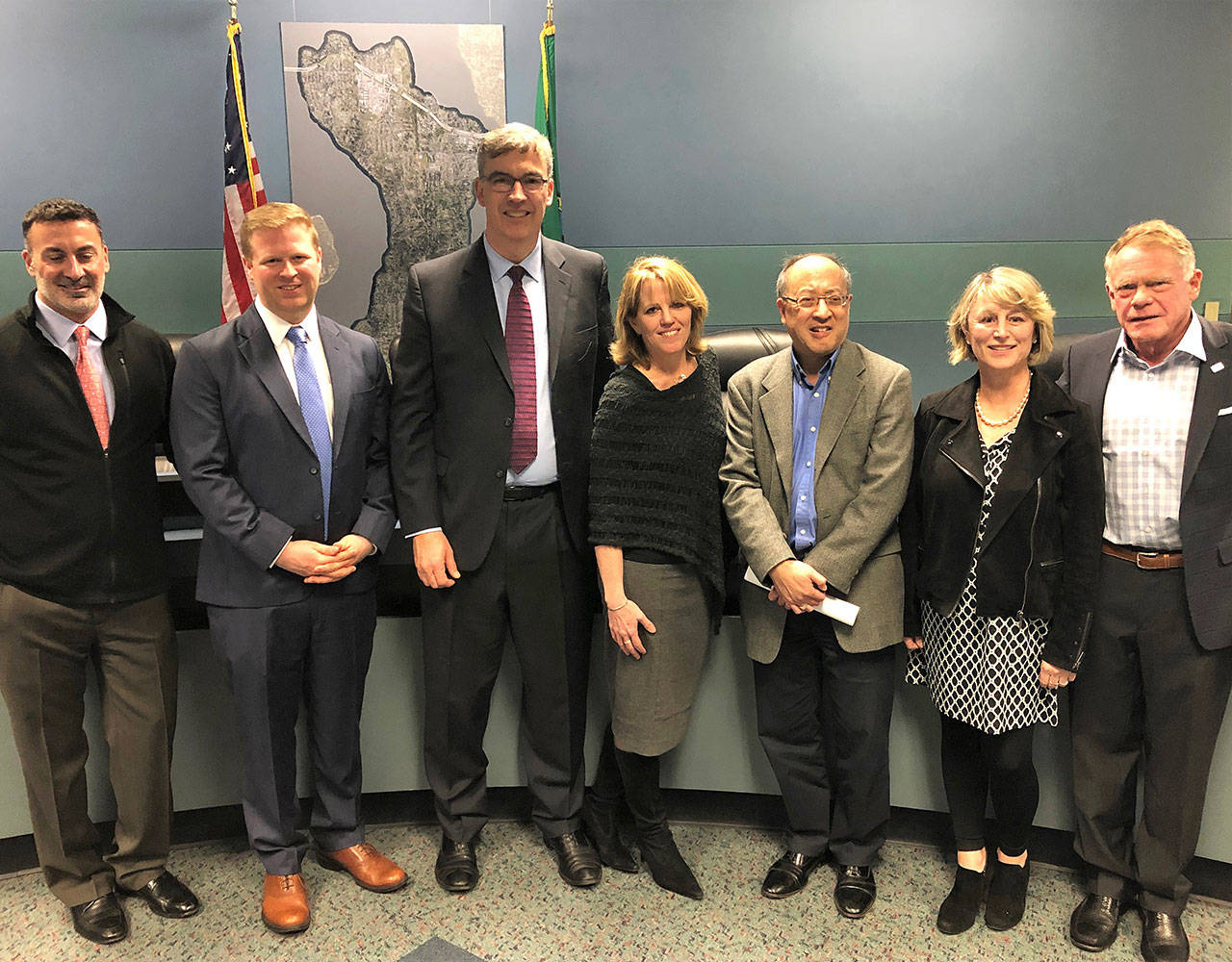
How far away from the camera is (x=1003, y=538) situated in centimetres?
188

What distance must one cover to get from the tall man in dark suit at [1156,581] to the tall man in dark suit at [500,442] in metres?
1.18

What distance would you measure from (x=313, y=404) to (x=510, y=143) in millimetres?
751

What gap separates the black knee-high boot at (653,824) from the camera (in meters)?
2.20

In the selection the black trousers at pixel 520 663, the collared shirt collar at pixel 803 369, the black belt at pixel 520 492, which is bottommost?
the black trousers at pixel 520 663

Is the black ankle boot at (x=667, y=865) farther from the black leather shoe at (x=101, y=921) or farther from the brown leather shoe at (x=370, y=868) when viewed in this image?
the black leather shoe at (x=101, y=921)

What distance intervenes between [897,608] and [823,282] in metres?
0.75

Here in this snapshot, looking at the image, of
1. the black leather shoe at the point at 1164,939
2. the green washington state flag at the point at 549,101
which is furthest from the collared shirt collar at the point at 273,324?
the black leather shoe at the point at 1164,939

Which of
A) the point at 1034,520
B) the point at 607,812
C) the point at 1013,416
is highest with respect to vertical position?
the point at 1013,416

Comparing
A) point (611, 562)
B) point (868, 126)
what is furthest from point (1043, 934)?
point (868, 126)

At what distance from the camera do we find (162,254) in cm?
434

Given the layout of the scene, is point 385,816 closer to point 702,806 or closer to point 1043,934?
point 702,806

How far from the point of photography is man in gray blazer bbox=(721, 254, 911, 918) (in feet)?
6.49

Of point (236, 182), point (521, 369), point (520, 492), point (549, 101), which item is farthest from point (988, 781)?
point (236, 182)

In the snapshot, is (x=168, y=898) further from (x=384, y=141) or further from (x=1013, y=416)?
(x=384, y=141)
